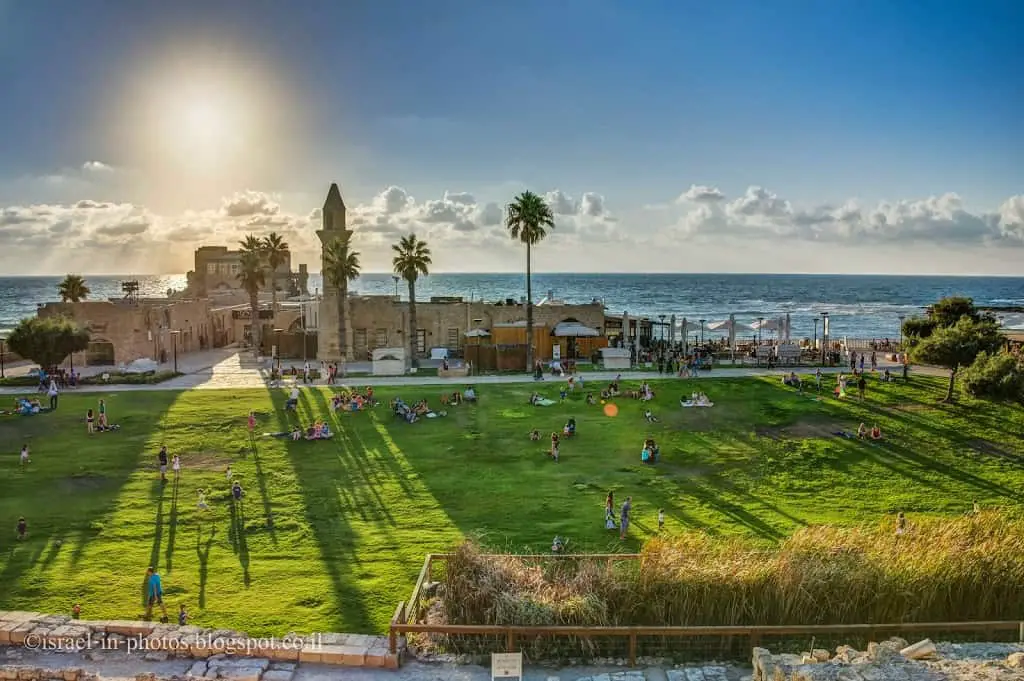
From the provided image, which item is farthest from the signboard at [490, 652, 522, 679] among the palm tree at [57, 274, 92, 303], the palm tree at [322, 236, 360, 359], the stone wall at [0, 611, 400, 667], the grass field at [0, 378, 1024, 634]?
the palm tree at [57, 274, 92, 303]

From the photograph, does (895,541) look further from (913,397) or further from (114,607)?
(913,397)

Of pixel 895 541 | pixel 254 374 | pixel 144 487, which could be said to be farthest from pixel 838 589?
pixel 254 374

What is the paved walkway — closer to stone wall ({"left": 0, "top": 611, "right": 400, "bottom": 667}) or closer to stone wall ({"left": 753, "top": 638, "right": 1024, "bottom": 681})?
stone wall ({"left": 0, "top": 611, "right": 400, "bottom": 667})

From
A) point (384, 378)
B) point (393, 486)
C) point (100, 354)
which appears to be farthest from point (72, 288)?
point (393, 486)

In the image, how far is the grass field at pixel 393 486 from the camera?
17.8 m

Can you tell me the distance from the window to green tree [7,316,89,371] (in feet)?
55.8

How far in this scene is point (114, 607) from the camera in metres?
16.2

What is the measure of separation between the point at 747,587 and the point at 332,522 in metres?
12.1

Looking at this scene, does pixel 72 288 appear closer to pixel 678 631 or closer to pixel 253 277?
pixel 253 277

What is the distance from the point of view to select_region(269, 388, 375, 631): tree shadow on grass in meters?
16.2

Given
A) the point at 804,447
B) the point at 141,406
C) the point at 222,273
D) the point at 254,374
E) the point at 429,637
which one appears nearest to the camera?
the point at 429,637

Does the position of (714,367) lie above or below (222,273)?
below

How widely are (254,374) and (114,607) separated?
30695 mm

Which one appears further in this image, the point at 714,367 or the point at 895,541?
the point at 714,367
